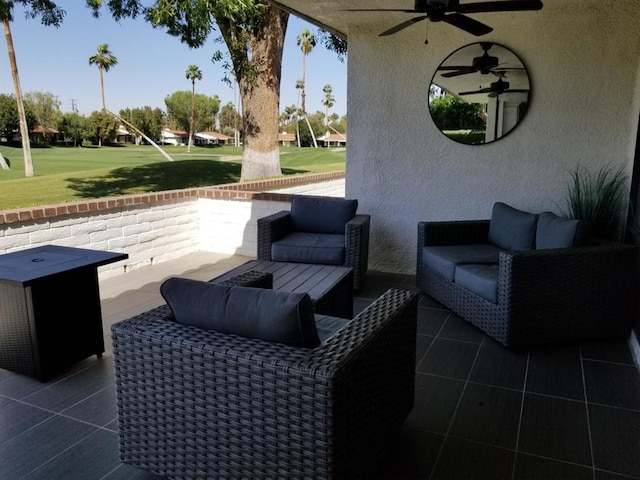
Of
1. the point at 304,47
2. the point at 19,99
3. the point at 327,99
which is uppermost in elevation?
the point at 304,47

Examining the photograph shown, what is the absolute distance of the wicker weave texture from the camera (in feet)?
14.0

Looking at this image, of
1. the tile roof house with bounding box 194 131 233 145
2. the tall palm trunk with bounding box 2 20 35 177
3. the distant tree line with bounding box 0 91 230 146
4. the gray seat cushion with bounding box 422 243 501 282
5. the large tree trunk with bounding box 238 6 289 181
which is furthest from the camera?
the tile roof house with bounding box 194 131 233 145

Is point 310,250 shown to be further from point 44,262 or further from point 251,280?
point 44,262

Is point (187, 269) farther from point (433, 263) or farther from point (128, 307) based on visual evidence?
point (433, 263)

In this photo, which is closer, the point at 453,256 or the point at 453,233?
the point at 453,256

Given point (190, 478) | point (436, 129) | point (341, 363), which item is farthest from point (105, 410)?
point (436, 129)

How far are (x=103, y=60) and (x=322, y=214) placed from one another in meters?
20.8

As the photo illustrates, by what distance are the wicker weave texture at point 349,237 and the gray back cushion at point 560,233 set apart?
1444mm

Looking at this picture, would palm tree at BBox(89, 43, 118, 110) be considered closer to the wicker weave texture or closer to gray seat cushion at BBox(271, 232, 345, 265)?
the wicker weave texture

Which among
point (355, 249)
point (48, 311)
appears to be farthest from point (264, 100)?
point (48, 311)

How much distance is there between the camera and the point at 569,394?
8.38 feet

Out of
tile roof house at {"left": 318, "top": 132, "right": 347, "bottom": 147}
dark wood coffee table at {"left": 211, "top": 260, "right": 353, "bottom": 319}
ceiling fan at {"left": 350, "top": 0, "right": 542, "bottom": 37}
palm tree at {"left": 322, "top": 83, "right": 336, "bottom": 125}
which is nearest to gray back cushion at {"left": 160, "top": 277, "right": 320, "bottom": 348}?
dark wood coffee table at {"left": 211, "top": 260, "right": 353, "bottom": 319}

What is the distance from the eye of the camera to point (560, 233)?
3330 millimetres

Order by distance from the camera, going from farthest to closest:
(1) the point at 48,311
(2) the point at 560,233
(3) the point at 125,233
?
(3) the point at 125,233 → (2) the point at 560,233 → (1) the point at 48,311
